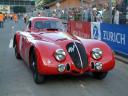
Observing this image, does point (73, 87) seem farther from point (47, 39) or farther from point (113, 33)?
point (113, 33)

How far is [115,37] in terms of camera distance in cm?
1283

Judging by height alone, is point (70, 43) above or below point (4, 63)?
above

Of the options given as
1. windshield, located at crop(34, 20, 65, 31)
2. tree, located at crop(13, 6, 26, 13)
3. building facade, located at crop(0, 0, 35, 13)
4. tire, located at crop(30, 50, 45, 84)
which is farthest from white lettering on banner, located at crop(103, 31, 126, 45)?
building facade, located at crop(0, 0, 35, 13)

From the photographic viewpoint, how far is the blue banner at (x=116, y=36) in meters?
12.0

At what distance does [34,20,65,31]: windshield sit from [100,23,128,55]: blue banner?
8.63 ft

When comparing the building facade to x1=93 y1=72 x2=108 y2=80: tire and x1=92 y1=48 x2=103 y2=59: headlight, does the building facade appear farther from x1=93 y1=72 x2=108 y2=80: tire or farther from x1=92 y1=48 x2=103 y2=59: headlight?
x1=92 y1=48 x2=103 y2=59: headlight

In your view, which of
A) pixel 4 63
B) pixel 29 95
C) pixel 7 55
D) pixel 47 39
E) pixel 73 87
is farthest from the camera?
pixel 7 55

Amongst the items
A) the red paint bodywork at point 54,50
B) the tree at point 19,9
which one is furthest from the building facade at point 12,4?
the red paint bodywork at point 54,50

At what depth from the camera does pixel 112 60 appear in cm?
815

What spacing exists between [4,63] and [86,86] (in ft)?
12.6

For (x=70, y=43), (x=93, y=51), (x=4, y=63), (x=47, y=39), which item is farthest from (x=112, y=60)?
(x=4, y=63)

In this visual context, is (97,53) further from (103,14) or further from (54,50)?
(103,14)

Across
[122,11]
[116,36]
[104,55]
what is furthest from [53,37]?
[122,11]

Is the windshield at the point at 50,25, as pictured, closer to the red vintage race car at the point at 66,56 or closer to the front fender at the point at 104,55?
the red vintage race car at the point at 66,56
